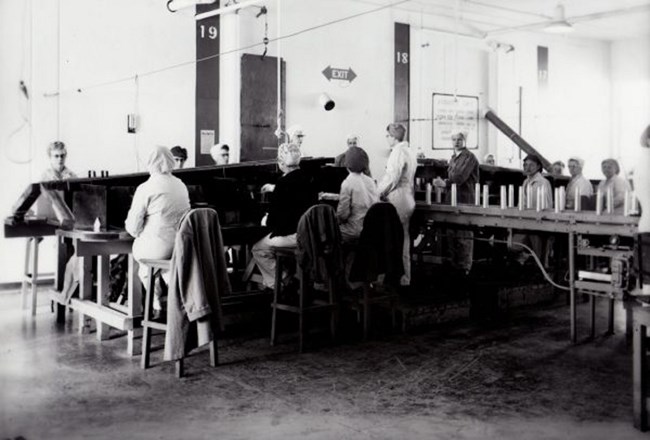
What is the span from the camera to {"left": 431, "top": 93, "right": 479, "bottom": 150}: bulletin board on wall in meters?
11.2

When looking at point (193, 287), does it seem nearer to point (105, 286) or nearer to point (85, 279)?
point (105, 286)

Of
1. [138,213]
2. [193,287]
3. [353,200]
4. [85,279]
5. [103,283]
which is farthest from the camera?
[353,200]

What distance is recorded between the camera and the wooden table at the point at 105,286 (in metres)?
4.85

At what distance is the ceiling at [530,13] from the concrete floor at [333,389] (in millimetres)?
6705

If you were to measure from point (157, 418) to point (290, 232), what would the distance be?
83.7 inches

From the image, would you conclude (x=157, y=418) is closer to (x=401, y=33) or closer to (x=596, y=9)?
(x=401, y=33)

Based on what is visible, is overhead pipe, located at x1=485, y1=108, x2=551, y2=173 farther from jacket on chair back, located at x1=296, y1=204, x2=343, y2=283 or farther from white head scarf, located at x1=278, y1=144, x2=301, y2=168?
jacket on chair back, located at x1=296, y1=204, x2=343, y2=283

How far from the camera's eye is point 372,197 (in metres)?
5.68

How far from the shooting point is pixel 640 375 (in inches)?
133

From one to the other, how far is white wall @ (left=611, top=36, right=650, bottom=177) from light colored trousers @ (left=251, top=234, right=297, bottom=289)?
10321mm

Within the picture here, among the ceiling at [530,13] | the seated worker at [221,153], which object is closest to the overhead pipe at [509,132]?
the ceiling at [530,13]

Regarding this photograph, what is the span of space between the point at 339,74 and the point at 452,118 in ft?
7.82

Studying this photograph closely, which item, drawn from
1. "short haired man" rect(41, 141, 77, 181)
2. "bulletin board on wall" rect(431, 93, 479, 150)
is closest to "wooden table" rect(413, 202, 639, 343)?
"short haired man" rect(41, 141, 77, 181)

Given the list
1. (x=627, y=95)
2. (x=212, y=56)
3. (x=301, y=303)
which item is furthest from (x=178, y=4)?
(x=627, y=95)
